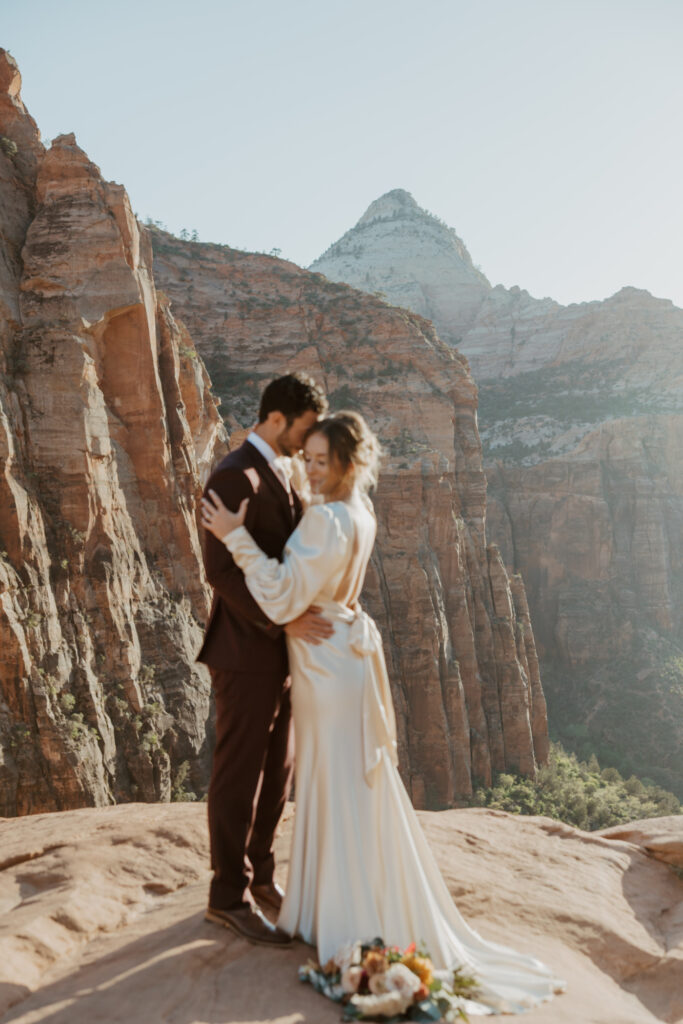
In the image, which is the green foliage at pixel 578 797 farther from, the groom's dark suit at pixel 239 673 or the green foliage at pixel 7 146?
the groom's dark suit at pixel 239 673

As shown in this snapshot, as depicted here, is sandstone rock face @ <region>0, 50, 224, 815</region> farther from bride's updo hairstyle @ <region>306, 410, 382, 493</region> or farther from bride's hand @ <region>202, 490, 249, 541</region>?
bride's updo hairstyle @ <region>306, 410, 382, 493</region>

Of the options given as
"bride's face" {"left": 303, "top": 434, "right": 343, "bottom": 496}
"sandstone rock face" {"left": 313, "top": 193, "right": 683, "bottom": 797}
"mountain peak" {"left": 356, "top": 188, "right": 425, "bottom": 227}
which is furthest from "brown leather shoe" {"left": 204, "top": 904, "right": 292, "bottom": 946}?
"mountain peak" {"left": 356, "top": 188, "right": 425, "bottom": 227}

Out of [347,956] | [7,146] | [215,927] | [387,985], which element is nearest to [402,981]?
[387,985]

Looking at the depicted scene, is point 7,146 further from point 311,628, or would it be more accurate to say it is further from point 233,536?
point 311,628

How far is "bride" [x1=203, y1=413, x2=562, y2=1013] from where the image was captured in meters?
3.35

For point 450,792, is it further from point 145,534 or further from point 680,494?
point 680,494

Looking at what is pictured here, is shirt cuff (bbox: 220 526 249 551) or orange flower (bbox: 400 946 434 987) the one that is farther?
shirt cuff (bbox: 220 526 249 551)

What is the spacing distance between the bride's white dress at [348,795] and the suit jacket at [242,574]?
10cm

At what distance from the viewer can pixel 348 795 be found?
11.4 feet

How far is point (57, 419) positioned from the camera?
523 inches

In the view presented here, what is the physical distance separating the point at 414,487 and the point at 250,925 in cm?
2891

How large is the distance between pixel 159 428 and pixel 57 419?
9.12ft

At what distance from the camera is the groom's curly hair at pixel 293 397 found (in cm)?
361

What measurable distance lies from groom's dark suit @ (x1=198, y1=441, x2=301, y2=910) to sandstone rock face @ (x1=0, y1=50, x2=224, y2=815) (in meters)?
8.33
